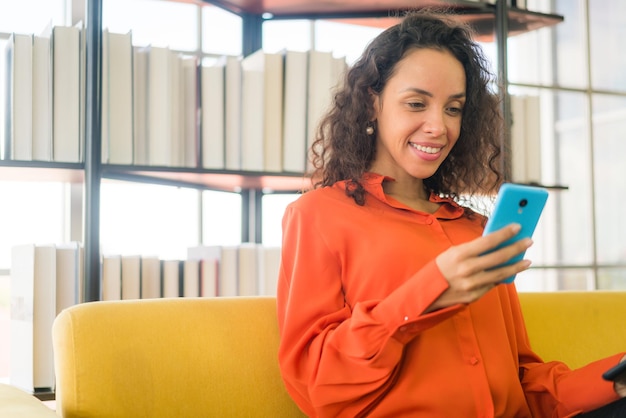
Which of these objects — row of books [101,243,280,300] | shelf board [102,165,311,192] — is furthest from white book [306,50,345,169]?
row of books [101,243,280,300]

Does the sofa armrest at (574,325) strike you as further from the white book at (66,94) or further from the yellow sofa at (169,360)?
the white book at (66,94)

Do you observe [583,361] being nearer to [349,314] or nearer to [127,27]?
[349,314]

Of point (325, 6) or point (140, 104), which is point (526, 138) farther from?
point (140, 104)

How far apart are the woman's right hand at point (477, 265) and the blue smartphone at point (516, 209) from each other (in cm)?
2

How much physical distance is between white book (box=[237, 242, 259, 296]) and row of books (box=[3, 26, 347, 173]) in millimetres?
233

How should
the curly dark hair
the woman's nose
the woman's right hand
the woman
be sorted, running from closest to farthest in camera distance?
the woman's right hand, the woman, the woman's nose, the curly dark hair

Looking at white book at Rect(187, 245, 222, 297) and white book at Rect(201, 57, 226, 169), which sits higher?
white book at Rect(201, 57, 226, 169)

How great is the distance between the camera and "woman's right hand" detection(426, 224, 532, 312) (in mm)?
1159

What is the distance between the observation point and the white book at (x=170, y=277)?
6.80 ft

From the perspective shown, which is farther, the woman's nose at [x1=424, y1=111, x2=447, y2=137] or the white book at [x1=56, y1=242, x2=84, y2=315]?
the white book at [x1=56, y1=242, x2=84, y2=315]

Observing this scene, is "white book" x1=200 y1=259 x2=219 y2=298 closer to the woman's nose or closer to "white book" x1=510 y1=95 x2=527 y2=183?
the woman's nose

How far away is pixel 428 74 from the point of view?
1.58 metres

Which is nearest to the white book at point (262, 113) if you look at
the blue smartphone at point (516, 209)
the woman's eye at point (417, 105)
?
the woman's eye at point (417, 105)

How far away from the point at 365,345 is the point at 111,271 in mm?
930
